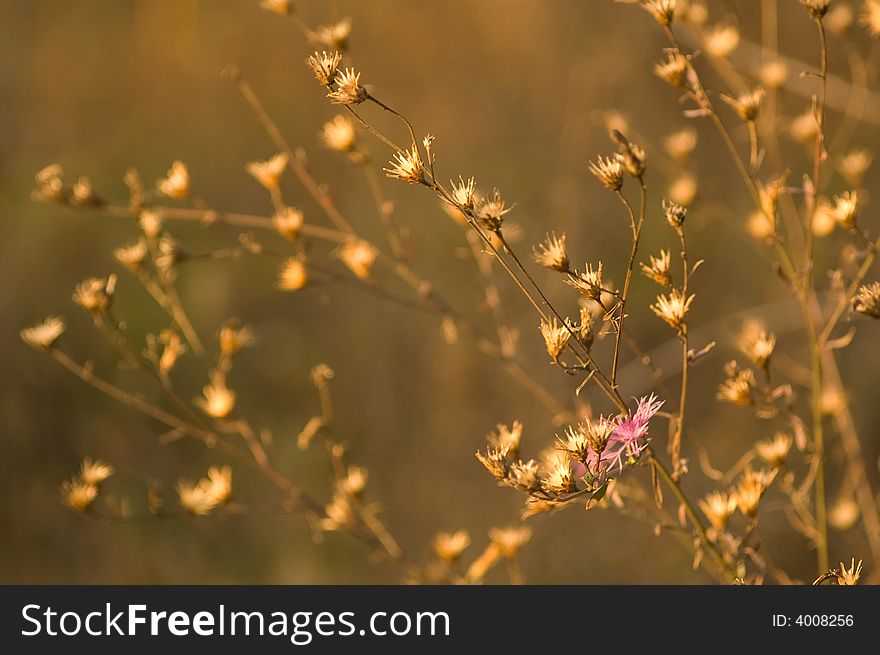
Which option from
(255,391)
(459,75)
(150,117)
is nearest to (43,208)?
(150,117)

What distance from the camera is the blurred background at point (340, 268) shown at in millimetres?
1808

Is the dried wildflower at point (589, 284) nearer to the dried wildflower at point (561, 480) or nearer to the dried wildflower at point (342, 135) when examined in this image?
the dried wildflower at point (561, 480)

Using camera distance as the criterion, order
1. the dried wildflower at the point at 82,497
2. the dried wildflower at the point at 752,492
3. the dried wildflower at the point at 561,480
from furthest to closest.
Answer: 1. the dried wildflower at the point at 82,497
2. the dried wildflower at the point at 752,492
3. the dried wildflower at the point at 561,480

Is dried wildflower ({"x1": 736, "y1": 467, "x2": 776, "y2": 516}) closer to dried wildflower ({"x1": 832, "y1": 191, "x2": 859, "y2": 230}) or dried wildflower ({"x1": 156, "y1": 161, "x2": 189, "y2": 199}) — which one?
dried wildflower ({"x1": 832, "y1": 191, "x2": 859, "y2": 230})

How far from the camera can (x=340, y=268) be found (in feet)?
6.40

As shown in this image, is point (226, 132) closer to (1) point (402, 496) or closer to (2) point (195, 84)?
(2) point (195, 84)

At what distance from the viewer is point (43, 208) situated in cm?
198

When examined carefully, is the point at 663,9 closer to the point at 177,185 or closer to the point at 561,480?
the point at 561,480

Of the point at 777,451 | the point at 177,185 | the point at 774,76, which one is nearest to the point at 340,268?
the point at 177,185

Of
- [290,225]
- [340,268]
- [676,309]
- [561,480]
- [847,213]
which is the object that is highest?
[340,268]

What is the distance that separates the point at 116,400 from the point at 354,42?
2.75 ft

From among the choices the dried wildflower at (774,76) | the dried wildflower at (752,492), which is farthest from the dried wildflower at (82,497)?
the dried wildflower at (774,76)

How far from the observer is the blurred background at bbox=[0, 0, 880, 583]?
1808 millimetres

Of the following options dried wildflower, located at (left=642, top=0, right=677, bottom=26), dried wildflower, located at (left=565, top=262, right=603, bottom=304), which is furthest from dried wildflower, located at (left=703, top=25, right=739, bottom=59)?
dried wildflower, located at (left=565, top=262, right=603, bottom=304)
